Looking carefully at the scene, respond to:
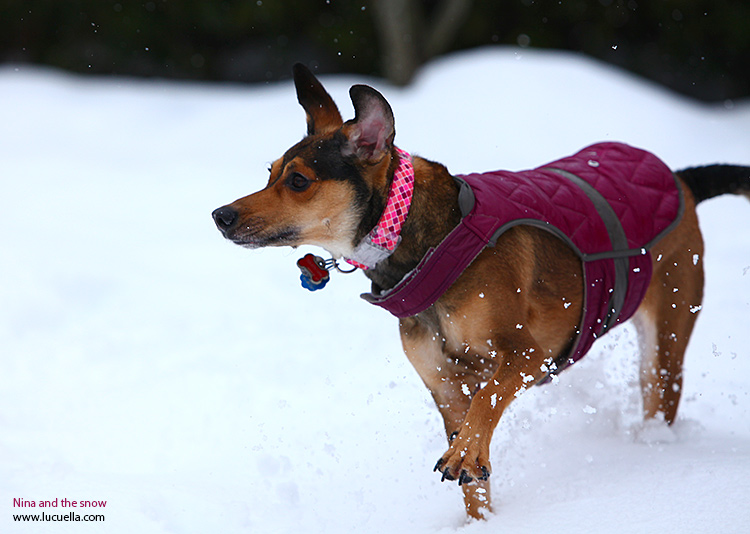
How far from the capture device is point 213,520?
305 cm

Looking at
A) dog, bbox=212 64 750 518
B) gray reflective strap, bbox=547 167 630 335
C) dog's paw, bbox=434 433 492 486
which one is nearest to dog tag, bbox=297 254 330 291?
dog, bbox=212 64 750 518

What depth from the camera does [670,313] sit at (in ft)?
11.4

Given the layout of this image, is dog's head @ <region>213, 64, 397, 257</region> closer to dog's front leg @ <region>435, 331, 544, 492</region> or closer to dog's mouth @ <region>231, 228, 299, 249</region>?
dog's mouth @ <region>231, 228, 299, 249</region>

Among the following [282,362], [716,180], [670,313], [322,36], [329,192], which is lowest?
[282,362]

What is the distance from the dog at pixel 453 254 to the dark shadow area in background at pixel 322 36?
7.79 metres

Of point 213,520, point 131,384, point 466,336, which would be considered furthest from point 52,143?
point 466,336

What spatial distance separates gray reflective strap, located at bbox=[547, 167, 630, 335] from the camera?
3.15m

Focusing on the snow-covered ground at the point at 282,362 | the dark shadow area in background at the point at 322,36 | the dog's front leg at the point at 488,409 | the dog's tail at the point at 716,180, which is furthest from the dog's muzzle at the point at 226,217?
the dark shadow area in background at the point at 322,36

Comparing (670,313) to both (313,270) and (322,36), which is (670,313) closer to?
(313,270)

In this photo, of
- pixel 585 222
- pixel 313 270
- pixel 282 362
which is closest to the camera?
pixel 313 270

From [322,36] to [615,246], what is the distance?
8871 millimetres

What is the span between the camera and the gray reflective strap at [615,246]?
315 cm

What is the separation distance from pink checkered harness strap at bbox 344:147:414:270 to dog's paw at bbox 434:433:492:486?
701 mm

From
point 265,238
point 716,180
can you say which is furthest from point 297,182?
point 716,180
